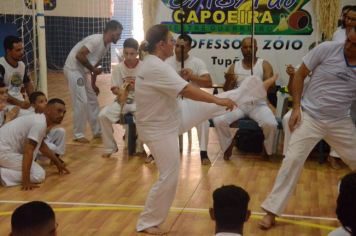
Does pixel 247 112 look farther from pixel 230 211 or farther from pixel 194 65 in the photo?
pixel 230 211

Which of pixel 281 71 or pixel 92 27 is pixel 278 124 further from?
pixel 92 27

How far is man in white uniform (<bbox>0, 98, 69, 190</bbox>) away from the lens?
194 inches

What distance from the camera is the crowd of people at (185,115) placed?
3.60m

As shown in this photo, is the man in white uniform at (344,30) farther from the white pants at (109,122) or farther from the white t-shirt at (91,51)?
the white t-shirt at (91,51)

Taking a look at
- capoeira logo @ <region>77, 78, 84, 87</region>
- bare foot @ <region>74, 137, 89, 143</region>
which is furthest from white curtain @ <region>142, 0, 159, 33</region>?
bare foot @ <region>74, 137, 89, 143</region>

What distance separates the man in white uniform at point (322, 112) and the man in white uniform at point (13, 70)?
333 cm

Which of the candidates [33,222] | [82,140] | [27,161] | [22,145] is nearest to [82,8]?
[82,140]

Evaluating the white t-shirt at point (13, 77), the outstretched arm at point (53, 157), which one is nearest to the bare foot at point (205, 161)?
the outstretched arm at point (53, 157)

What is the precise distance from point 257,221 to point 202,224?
0.44 metres

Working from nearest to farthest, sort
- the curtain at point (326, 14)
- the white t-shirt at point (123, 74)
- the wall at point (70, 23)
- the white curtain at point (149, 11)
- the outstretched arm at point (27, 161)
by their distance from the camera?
the outstretched arm at point (27, 161), the white t-shirt at point (123, 74), the curtain at point (326, 14), the white curtain at point (149, 11), the wall at point (70, 23)

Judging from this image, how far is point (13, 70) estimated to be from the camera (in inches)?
239

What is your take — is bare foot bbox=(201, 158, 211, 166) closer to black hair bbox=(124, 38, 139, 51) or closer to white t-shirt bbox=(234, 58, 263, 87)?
white t-shirt bbox=(234, 58, 263, 87)

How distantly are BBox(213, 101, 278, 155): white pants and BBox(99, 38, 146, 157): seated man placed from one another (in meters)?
1.00

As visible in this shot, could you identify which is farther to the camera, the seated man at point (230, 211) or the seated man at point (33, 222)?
the seated man at point (230, 211)
